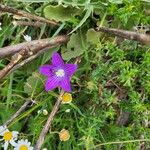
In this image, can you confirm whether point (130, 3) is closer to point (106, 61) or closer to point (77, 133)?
point (106, 61)

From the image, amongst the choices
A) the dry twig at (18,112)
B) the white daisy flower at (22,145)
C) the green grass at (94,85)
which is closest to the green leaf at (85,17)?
the green grass at (94,85)

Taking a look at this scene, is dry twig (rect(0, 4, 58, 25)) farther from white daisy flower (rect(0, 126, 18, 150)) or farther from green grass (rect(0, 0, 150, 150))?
white daisy flower (rect(0, 126, 18, 150))

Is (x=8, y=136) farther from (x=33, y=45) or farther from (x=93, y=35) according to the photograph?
(x=93, y=35)

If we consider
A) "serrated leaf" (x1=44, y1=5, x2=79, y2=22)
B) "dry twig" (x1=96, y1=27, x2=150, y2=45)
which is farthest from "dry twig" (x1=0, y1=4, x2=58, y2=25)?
"dry twig" (x1=96, y1=27, x2=150, y2=45)

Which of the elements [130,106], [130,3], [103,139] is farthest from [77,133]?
[130,3]

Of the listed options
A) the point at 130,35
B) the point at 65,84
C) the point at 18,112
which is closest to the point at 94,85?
the point at 65,84
